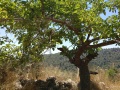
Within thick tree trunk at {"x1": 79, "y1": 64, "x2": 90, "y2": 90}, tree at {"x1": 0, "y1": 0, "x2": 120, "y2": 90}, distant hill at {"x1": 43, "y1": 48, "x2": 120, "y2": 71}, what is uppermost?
distant hill at {"x1": 43, "y1": 48, "x2": 120, "y2": 71}

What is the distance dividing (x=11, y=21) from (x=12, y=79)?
2.99 meters

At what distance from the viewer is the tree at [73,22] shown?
Result: 700 cm

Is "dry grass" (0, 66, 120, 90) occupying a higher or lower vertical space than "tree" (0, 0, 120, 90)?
lower

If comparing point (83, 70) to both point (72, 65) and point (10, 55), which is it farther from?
point (72, 65)

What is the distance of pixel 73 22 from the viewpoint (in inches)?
325

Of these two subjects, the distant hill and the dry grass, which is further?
the distant hill

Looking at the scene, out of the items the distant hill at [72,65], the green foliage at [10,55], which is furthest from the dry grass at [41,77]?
the distant hill at [72,65]

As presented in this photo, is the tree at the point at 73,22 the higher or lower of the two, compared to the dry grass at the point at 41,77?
higher


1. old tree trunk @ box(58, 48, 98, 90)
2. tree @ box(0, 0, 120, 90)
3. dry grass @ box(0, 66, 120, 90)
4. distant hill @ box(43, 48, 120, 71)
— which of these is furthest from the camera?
distant hill @ box(43, 48, 120, 71)

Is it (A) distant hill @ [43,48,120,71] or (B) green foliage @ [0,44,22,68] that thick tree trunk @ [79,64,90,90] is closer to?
(B) green foliage @ [0,44,22,68]

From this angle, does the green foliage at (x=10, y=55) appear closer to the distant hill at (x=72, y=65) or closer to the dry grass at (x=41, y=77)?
the dry grass at (x=41, y=77)

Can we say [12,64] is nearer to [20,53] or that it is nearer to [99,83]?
[20,53]

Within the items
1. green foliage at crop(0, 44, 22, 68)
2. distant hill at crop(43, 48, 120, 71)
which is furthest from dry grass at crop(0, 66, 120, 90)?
distant hill at crop(43, 48, 120, 71)

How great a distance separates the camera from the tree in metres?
7.00
